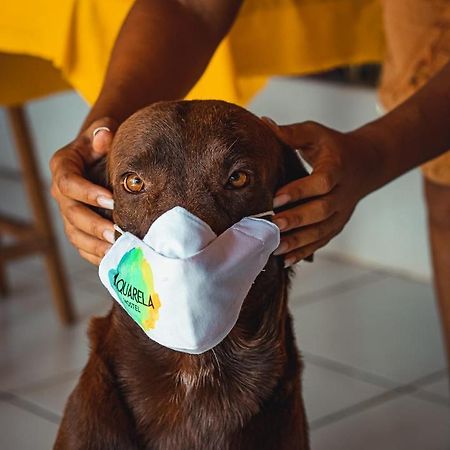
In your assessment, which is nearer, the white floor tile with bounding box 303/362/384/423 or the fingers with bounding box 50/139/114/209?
the fingers with bounding box 50/139/114/209

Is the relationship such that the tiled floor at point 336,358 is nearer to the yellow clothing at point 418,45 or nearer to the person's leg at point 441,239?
the person's leg at point 441,239

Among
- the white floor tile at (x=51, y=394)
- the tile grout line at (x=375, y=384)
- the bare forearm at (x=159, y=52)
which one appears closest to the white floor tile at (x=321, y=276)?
the tile grout line at (x=375, y=384)

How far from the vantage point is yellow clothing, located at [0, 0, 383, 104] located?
2002 millimetres

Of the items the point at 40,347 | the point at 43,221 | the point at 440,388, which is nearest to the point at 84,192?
the point at 440,388

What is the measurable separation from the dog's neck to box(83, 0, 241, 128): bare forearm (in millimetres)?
366

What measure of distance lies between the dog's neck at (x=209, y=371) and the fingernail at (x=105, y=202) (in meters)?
0.14

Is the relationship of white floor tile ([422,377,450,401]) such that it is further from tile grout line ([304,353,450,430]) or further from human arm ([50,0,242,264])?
human arm ([50,0,242,264])

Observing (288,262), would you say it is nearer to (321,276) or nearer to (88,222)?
(88,222)

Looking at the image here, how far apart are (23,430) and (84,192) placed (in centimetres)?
109

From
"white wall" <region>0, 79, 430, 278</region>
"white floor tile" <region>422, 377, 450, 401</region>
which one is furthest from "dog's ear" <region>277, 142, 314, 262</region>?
"white wall" <region>0, 79, 430, 278</region>

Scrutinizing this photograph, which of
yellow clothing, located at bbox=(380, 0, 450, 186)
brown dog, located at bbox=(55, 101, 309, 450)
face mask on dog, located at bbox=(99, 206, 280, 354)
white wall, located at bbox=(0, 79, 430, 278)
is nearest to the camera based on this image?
face mask on dog, located at bbox=(99, 206, 280, 354)

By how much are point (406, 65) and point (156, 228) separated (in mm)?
1000

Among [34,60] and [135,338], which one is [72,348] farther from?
[135,338]

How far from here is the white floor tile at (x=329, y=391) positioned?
2.33 m
